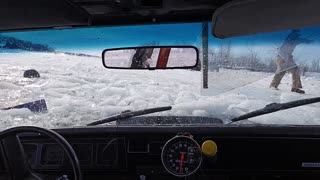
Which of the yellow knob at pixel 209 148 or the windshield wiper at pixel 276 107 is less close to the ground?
the windshield wiper at pixel 276 107

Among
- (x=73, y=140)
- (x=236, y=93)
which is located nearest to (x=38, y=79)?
(x=73, y=140)

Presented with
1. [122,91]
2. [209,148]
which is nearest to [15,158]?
[122,91]

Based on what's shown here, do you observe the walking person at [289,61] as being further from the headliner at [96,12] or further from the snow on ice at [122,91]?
the headliner at [96,12]

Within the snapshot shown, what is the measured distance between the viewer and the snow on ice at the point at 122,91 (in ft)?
11.8

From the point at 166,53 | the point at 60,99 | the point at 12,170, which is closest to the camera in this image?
the point at 12,170

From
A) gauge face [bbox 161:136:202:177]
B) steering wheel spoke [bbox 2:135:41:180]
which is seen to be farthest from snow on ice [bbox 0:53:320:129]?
steering wheel spoke [bbox 2:135:41:180]

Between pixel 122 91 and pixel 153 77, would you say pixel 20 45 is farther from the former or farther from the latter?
pixel 153 77

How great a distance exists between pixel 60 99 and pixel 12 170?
103 centimetres

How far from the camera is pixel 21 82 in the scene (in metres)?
3.72

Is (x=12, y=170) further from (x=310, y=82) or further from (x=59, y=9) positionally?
(x=310, y=82)

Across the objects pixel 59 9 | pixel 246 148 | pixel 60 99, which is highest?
pixel 59 9

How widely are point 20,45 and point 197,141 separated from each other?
1.59 m

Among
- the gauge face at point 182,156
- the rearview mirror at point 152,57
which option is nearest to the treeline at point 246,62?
the rearview mirror at point 152,57

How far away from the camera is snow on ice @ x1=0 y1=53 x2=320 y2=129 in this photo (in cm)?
361
